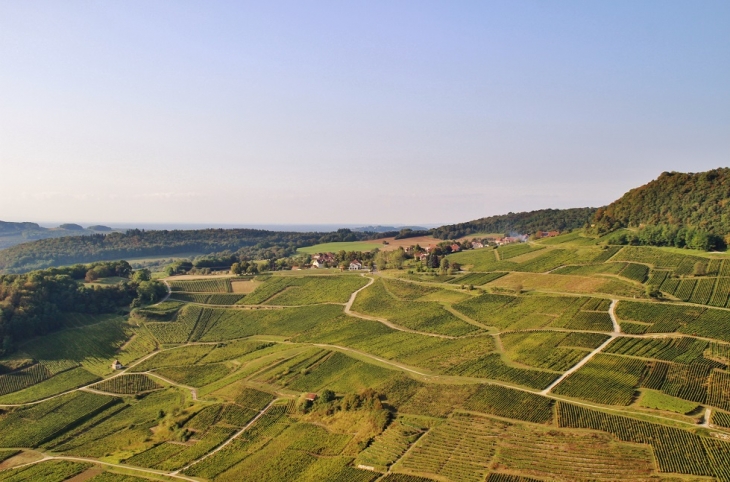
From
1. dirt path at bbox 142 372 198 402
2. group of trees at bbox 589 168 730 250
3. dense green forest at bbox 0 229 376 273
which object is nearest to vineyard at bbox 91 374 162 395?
dirt path at bbox 142 372 198 402

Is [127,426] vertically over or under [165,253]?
under

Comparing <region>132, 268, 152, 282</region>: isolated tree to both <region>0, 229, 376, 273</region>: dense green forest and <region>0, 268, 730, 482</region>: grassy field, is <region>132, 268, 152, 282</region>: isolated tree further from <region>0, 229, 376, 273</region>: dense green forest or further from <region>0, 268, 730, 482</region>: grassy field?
<region>0, 229, 376, 273</region>: dense green forest

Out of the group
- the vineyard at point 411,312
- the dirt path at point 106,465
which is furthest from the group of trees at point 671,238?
the dirt path at point 106,465

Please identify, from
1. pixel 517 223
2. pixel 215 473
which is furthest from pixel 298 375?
pixel 517 223

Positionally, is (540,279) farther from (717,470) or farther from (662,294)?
(717,470)

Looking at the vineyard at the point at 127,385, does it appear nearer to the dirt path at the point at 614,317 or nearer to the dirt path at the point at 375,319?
the dirt path at the point at 375,319

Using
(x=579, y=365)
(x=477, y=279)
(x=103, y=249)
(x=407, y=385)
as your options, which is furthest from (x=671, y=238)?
(x=103, y=249)

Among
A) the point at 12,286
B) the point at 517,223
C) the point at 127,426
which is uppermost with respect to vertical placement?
the point at 517,223
